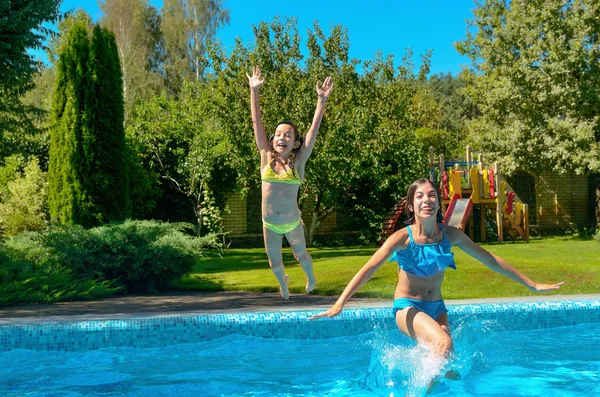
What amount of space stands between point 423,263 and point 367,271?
42 centimetres

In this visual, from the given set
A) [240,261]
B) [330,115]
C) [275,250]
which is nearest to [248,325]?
[275,250]

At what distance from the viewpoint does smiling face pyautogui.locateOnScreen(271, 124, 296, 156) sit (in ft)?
17.8

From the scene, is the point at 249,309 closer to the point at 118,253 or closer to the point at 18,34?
the point at 118,253

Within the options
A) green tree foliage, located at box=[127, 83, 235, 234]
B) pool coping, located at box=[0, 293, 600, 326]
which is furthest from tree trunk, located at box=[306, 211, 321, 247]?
pool coping, located at box=[0, 293, 600, 326]

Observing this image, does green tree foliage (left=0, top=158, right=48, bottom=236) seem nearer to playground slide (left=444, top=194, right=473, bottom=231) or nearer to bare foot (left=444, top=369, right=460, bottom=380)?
playground slide (left=444, top=194, right=473, bottom=231)

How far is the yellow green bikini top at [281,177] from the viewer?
17.8 ft

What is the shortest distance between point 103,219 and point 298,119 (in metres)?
6.09

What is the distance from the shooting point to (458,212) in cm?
1853

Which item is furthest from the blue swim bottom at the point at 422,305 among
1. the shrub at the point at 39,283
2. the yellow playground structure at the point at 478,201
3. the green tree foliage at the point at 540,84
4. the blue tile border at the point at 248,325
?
the green tree foliage at the point at 540,84

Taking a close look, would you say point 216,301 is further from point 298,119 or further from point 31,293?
point 298,119

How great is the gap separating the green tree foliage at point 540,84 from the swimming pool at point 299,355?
14735 millimetres

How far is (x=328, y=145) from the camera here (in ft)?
58.2

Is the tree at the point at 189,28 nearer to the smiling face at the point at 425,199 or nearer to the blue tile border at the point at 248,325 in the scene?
the blue tile border at the point at 248,325

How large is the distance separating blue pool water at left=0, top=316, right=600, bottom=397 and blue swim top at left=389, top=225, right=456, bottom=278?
1.97ft
